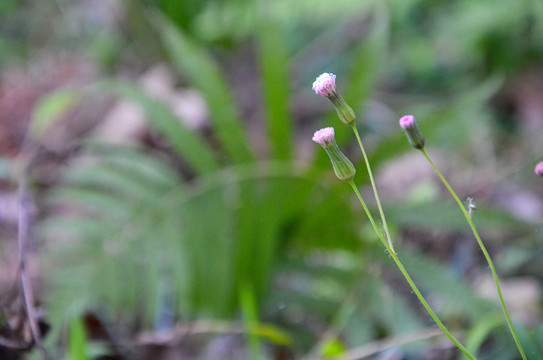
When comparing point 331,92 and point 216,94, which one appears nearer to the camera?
point 331,92

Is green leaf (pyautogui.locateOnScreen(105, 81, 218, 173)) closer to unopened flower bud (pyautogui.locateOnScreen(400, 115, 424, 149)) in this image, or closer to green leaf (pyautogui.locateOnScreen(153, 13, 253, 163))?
green leaf (pyautogui.locateOnScreen(153, 13, 253, 163))

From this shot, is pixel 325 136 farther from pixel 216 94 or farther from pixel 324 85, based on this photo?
pixel 216 94

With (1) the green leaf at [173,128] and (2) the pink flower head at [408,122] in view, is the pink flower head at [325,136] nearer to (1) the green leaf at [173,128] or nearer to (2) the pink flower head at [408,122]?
(2) the pink flower head at [408,122]

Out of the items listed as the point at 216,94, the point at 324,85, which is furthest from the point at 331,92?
the point at 216,94

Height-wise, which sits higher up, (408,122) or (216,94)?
(216,94)

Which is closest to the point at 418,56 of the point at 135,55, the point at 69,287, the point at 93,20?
the point at 135,55

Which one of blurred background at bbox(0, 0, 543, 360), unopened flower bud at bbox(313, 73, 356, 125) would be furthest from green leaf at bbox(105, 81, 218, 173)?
unopened flower bud at bbox(313, 73, 356, 125)
